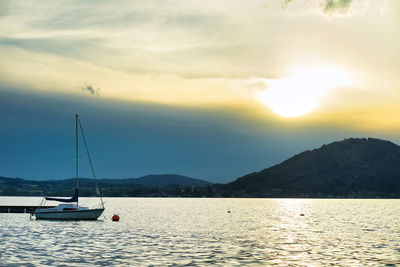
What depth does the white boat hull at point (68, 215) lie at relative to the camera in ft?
317

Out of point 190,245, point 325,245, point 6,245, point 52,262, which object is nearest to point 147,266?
point 52,262

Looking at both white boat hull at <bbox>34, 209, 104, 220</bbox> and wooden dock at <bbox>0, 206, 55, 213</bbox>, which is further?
wooden dock at <bbox>0, 206, 55, 213</bbox>

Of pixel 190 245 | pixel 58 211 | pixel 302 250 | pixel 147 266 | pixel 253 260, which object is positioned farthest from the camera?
pixel 58 211

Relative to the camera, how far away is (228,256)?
1868 inches

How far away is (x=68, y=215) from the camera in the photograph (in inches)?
3804

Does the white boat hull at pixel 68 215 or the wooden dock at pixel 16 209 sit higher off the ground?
the wooden dock at pixel 16 209

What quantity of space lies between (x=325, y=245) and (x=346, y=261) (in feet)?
50.7

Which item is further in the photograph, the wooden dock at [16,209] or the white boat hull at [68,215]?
the wooden dock at [16,209]

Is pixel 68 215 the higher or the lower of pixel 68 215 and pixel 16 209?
the lower

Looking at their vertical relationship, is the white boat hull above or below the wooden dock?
below

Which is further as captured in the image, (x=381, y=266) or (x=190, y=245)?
(x=190, y=245)

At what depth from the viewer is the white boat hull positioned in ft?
317

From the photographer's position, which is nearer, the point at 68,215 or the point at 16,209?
the point at 68,215

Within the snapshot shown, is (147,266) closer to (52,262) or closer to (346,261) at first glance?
(52,262)
